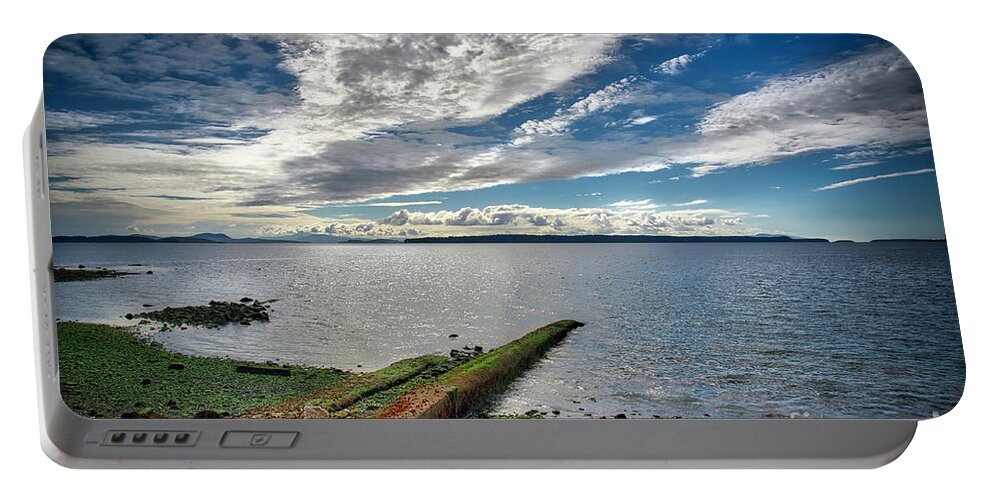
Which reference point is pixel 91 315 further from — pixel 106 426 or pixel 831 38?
pixel 831 38

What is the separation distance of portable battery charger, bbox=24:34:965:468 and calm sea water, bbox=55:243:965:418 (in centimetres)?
1

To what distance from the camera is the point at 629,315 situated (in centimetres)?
288

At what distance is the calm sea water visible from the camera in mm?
2779

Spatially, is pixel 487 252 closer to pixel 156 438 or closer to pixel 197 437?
pixel 197 437

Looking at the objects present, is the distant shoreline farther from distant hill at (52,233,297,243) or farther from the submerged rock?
the submerged rock

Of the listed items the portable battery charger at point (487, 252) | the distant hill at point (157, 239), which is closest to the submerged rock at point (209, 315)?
the portable battery charger at point (487, 252)

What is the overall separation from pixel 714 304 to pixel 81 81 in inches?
95.1

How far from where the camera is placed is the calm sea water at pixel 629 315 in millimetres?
2779

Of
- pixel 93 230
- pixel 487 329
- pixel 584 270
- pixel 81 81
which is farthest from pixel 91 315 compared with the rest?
pixel 584 270

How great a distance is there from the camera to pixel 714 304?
2.88 metres

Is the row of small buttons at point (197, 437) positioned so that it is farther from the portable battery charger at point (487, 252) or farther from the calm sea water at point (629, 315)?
the calm sea water at point (629, 315)

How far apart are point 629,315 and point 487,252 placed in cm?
57

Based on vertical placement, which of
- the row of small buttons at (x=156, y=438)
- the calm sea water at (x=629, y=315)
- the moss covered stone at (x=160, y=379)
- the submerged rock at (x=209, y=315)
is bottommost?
the row of small buttons at (x=156, y=438)

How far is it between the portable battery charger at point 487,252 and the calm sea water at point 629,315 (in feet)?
0.03
